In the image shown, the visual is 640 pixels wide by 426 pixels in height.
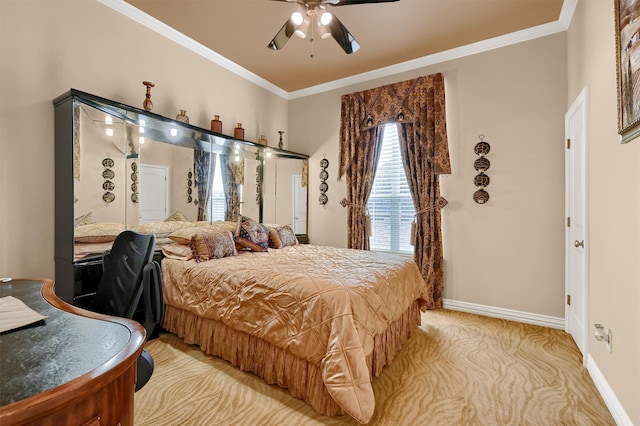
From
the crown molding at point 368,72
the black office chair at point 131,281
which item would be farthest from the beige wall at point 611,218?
the black office chair at point 131,281

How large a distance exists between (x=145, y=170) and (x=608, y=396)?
402 cm

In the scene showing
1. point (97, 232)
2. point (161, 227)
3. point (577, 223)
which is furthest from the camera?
point (161, 227)

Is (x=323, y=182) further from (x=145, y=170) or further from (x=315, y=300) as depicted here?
(x=315, y=300)

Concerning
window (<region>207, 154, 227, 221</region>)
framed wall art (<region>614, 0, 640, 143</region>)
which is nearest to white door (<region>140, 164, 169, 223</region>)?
window (<region>207, 154, 227, 221</region>)

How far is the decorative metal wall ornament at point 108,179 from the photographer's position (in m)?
2.56

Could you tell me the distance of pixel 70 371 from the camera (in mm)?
739

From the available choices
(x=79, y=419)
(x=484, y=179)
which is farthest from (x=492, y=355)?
(x=79, y=419)

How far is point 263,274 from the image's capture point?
2.24m

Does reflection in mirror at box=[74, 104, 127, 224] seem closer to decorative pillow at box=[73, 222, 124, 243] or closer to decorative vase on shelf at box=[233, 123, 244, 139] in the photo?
decorative pillow at box=[73, 222, 124, 243]

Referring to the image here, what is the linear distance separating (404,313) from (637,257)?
1.59m

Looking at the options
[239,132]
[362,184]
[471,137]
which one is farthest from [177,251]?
[471,137]

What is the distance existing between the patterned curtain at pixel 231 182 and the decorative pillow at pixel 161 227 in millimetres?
637

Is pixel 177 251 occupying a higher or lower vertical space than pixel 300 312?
higher

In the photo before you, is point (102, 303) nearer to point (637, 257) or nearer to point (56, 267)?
point (56, 267)
